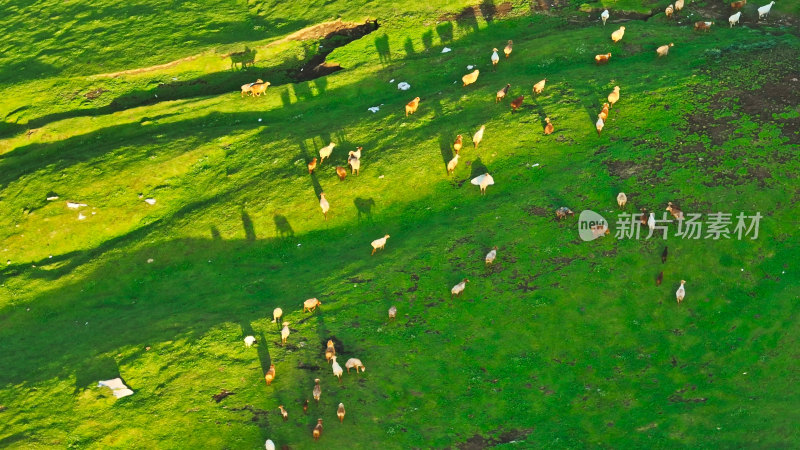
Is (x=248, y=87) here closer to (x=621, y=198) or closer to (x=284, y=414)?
(x=621, y=198)

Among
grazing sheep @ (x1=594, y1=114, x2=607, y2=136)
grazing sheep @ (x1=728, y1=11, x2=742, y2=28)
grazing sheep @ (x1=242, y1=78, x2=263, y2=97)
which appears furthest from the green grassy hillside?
grazing sheep @ (x1=242, y1=78, x2=263, y2=97)

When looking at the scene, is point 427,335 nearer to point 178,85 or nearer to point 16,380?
point 16,380

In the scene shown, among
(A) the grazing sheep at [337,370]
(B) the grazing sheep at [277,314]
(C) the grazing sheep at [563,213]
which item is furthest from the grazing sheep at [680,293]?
(B) the grazing sheep at [277,314]

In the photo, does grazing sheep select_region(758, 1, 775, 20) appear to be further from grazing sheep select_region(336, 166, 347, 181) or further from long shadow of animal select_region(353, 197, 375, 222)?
grazing sheep select_region(336, 166, 347, 181)

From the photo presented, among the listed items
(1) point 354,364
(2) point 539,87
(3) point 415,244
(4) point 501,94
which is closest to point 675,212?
(3) point 415,244

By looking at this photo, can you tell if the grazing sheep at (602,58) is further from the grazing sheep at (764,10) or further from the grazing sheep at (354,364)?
the grazing sheep at (354,364)

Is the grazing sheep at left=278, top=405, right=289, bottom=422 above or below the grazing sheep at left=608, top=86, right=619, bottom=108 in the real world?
below

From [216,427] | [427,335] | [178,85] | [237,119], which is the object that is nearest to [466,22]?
[237,119]
